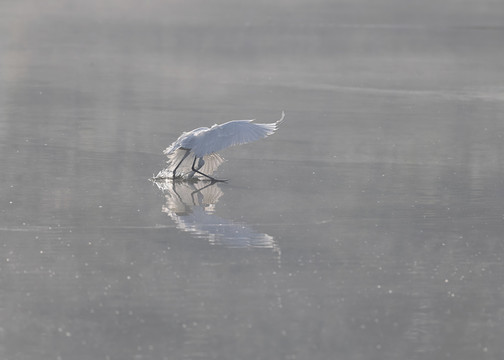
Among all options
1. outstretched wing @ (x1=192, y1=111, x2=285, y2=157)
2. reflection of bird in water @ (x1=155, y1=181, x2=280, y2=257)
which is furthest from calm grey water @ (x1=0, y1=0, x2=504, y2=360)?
outstretched wing @ (x1=192, y1=111, x2=285, y2=157)

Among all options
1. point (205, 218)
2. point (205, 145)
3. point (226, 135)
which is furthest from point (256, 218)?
point (226, 135)

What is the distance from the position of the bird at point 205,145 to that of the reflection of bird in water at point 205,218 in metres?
0.23

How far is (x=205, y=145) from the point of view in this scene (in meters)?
14.4

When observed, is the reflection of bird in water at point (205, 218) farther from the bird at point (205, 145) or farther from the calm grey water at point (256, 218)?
the bird at point (205, 145)

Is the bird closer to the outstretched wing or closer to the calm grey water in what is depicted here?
the outstretched wing

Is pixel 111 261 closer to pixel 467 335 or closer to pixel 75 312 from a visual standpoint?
pixel 75 312

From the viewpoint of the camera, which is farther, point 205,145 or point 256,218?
point 205,145

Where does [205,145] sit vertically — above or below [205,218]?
above

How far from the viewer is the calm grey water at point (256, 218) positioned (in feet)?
29.3

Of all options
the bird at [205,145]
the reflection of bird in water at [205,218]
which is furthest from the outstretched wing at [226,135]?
the reflection of bird in water at [205,218]

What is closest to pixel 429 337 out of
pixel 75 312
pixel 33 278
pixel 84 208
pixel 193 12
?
pixel 75 312

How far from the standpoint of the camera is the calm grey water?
29.3 feet

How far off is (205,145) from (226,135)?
30 cm

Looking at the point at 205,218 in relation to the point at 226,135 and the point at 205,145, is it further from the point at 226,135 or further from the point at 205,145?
the point at 226,135
